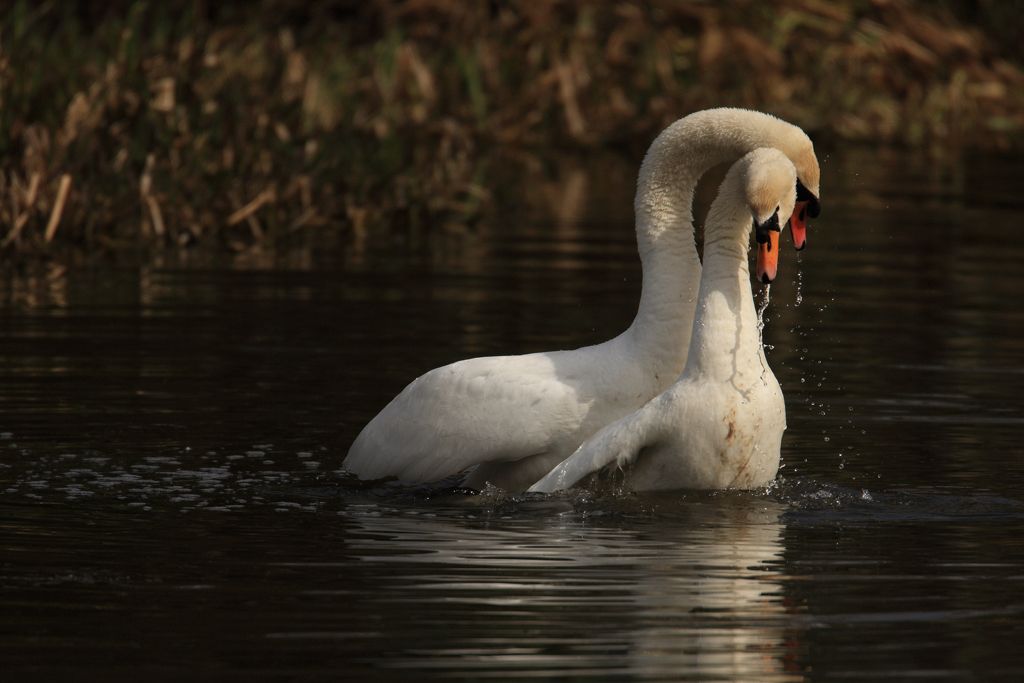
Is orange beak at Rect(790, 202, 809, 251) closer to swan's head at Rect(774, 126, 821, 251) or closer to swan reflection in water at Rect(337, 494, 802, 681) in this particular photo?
swan's head at Rect(774, 126, 821, 251)

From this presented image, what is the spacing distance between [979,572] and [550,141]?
19780 millimetres

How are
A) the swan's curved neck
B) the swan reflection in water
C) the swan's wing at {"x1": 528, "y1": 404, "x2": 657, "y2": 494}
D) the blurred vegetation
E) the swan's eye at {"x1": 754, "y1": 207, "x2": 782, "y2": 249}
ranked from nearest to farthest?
the swan reflection in water < the swan's wing at {"x1": 528, "y1": 404, "x2": 657, "y2": 494} < the swan's eye at {"x1": 754, "y1": 207, "x2": 782, "y2": 249} < the swan's curved neck < the blurred vegetation

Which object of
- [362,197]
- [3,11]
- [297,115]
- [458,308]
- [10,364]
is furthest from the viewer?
[3,11]

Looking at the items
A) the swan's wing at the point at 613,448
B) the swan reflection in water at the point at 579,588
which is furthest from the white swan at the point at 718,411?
the swan reflection in water at the point at 579,588

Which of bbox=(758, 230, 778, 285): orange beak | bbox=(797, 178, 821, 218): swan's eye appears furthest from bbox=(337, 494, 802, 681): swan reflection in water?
bbox=(797, 178, 821, 218): swan's eye

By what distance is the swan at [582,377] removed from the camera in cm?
815

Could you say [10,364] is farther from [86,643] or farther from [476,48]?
[476,48]

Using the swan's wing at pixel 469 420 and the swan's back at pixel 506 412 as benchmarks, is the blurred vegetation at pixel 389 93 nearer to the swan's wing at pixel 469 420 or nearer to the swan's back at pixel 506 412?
the swan's wing at pixel 469 420

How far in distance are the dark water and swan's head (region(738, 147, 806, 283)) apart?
0.89 m

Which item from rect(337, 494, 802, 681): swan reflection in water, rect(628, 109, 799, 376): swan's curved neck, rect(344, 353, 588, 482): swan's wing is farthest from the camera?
rect(628, 109, 799, 376): swan's curved neck

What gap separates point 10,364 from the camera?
1129cm

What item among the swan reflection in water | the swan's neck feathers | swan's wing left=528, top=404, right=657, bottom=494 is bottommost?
the swan reflection in water

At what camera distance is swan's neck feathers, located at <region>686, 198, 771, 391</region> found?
25.9 feet

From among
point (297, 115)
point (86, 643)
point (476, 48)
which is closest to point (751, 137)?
point (86, 643)
